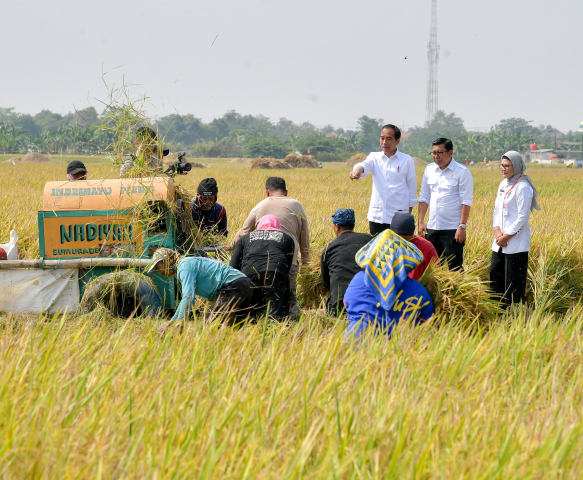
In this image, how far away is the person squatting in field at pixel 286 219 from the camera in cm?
584

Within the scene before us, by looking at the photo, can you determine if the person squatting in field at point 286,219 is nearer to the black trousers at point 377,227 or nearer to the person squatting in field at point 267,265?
the person squatting in field at point 267,265

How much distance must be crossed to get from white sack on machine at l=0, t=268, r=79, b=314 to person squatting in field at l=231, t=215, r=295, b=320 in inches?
53.9

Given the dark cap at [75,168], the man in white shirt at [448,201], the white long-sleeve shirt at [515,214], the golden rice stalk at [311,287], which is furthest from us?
the dark cap at [75,168]

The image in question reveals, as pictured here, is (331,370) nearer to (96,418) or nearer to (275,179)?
(96,418)

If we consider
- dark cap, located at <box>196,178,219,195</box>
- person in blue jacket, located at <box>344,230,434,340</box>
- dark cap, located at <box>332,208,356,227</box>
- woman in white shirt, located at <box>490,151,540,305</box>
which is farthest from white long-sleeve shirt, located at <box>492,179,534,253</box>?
dark cap, located at <box>196,178,219,195</box>

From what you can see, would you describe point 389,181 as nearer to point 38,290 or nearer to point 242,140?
point 38,290

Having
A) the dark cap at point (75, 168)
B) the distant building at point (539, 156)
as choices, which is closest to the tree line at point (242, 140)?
the distant building at point (539, 156)

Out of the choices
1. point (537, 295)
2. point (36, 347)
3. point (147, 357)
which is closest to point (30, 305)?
point (36, 347)

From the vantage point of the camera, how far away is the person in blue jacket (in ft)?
13.9

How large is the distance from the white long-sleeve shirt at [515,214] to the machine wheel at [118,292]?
3.13m

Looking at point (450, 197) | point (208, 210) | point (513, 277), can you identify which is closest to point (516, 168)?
point (450, 197)

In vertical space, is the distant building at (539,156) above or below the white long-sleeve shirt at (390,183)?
above

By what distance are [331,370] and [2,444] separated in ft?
5.12

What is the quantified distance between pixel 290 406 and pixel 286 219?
130 inches
